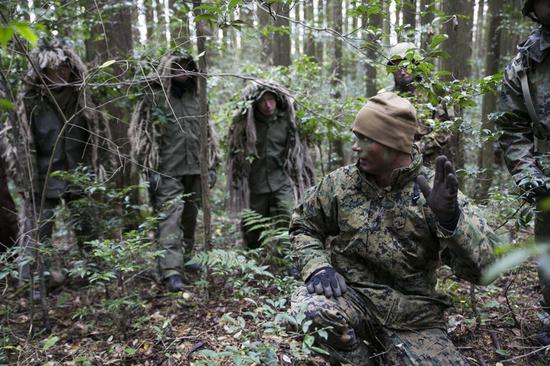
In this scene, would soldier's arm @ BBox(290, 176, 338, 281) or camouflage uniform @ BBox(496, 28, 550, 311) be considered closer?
soldier's arm @ BBox(290, 176, 338, 281)

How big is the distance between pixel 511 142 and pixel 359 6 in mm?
1605

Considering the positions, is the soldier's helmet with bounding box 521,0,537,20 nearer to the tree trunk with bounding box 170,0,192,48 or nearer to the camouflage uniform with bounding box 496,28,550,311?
the camouflage uniform with bounding box 496,28,550,311

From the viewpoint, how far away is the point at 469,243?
8.38ft

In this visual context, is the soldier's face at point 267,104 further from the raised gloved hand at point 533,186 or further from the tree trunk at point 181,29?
the raised gloved hand at point 533,186

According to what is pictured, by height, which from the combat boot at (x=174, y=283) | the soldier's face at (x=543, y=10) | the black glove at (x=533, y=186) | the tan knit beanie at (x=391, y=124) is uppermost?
the soldier's face at (x=543, y=10)

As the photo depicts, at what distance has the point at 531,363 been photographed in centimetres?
313

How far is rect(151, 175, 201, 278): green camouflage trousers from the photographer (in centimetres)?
495

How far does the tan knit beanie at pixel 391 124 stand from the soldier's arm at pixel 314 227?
51 cm

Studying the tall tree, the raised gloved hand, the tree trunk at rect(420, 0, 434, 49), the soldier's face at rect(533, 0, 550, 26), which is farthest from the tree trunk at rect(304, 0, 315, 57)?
the raised gloved hand

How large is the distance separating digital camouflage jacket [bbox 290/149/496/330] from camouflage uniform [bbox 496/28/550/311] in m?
0.84

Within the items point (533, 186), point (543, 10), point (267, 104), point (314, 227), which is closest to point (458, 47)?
point (267, 104)

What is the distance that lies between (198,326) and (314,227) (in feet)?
4.79

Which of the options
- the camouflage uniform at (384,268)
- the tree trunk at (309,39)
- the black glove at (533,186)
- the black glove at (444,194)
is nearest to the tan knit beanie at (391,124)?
the camouflage uniform at (384,268)

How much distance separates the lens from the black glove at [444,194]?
2.39 metres
